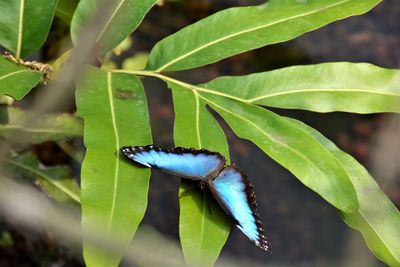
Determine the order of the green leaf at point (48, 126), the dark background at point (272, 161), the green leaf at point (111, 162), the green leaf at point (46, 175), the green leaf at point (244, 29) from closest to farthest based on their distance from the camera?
the green leaf at point (111, 162)
the green leaf at point (244, 29)
the green leaf at point (48, 126)
the green leaf at point (46, 175)
the dark background at point (272, 161)

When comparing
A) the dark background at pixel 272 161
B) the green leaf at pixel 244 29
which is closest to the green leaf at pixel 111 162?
the green leaf at pixel 244 29

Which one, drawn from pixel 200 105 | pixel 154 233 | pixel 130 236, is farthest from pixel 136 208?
pixel 154 233

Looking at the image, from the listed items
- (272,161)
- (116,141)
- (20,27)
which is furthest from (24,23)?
(272,161)

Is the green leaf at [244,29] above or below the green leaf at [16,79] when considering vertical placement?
below

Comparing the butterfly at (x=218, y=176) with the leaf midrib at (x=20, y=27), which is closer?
the butterfly at (x=218, y=176)

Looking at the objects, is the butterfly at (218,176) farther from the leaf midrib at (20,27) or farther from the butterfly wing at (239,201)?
the leaf midrib at (20,27)

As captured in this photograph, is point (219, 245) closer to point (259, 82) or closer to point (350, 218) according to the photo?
point (350, 218)
